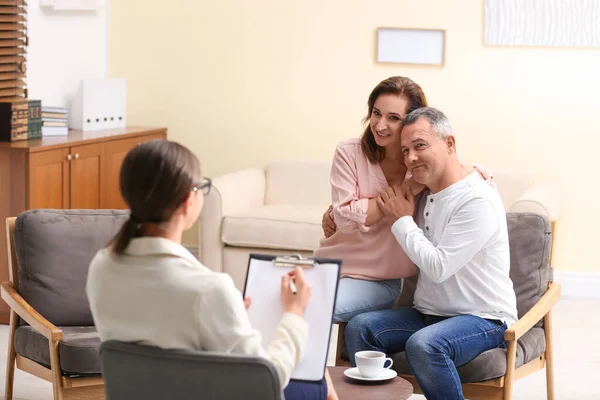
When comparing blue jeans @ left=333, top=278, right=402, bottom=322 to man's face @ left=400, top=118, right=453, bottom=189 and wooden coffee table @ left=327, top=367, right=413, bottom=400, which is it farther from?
wooden coffee table @ left=327, top=367, right=413, bottom=400

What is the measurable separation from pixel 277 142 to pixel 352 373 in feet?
12.3

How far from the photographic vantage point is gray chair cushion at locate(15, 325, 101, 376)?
3.29 meters

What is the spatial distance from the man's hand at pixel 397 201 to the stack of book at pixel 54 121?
2833mm

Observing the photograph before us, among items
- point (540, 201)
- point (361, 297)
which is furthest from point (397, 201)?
point (540, 201)

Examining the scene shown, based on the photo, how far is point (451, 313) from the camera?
10.4ft

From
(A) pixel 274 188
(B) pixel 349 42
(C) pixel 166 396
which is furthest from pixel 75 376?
(B) pixel 349 42

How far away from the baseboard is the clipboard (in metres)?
3.98

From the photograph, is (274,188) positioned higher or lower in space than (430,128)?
lower

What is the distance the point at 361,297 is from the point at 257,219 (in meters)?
2.13

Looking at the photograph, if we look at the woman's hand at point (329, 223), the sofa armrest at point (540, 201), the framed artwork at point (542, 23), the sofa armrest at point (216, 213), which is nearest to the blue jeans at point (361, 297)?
the woman's hand at point (329, 223)

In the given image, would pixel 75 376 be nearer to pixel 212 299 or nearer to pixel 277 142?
pixel 212 299

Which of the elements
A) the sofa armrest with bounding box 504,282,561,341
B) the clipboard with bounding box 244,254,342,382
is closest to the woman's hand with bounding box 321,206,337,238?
the sofa armrest with bounding box 504,282,561,341

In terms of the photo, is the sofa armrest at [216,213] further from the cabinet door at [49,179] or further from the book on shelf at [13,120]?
the book on shelf at [13,120]

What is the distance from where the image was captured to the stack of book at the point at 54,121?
5543 mm
